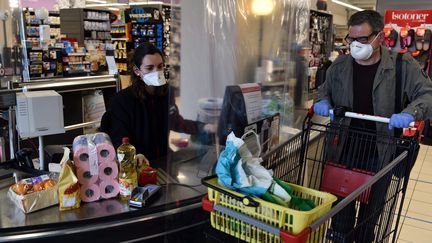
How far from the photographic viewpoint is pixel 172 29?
1.76 metres

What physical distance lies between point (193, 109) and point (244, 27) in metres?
0.64

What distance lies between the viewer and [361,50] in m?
2.10

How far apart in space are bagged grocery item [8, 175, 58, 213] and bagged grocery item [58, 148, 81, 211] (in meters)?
0.05

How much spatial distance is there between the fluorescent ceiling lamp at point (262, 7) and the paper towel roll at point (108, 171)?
132 centimetres

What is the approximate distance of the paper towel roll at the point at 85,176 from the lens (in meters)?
1.70

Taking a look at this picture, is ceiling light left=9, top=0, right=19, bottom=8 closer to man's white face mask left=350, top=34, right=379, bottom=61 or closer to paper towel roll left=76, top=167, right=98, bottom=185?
paper towel roll left=76, top=167, right=98, bottom=185

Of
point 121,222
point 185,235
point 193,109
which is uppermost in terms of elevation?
point 193,109

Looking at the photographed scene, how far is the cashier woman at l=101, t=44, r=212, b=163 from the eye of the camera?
8.25 feet

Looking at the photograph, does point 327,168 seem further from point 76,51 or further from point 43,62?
point 76,51

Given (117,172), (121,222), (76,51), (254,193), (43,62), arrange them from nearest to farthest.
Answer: (254,193) < (121,222) < (117,172) < (43,62) < (76,51)

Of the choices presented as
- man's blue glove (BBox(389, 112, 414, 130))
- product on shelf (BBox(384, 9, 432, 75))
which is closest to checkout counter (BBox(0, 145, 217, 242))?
man's blue glove (BBox(389, 112, 414, 130))

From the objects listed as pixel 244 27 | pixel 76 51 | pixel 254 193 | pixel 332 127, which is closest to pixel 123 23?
pixel 76 51

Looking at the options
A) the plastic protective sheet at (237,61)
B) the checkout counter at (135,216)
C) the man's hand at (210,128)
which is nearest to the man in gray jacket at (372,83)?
the plastic protective sheet at (237,61)

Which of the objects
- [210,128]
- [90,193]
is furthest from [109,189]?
[210,128]
